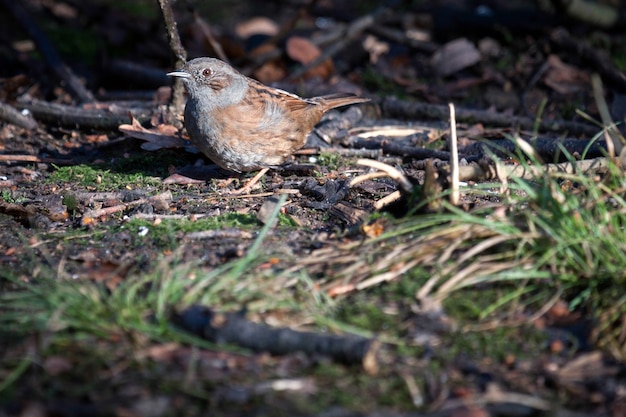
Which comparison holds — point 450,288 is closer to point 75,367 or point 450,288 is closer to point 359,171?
point 75,367

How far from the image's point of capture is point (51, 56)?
305 inches

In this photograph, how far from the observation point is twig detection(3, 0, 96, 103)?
728 centimetres

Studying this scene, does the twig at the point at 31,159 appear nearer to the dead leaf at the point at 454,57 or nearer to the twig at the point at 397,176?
the twig at the point at 397,176

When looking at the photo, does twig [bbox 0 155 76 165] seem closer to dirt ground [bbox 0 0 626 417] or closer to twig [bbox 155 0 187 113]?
dirt ground [bbox 0 0 626 417]

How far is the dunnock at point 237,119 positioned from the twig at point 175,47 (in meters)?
0.41

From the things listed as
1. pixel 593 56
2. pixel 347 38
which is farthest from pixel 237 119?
pixel 593 56

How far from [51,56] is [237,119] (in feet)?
10.0

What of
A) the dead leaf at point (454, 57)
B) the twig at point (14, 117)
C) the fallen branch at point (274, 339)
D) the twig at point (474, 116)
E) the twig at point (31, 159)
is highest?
the twig at point (14, 117)

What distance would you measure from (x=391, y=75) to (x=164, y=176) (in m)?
→ 3.12

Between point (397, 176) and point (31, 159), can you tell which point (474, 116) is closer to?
point (397, 176)

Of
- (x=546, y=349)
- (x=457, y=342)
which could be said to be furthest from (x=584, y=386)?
(x=457, y=342)

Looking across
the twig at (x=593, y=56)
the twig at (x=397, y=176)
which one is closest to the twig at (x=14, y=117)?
the twig at (x=397, y=176)

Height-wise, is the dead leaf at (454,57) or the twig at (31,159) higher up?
the dead leaf at (454,57)

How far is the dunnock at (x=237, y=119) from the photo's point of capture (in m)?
5.49
